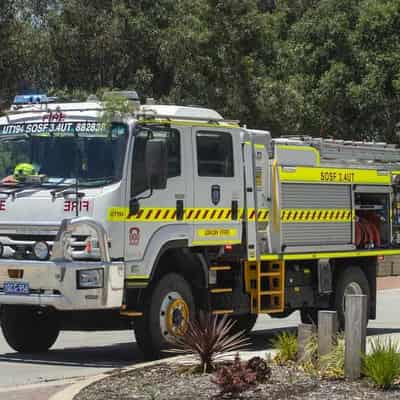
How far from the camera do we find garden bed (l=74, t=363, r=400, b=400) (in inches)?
393

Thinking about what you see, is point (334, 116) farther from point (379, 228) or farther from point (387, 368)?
point (387, 368)

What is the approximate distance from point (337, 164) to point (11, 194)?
5.36m

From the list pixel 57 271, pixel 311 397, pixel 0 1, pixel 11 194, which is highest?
pixel 0 1

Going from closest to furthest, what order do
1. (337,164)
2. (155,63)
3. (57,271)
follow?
1. (57,271)
2. (337,164)
3. (155,63)

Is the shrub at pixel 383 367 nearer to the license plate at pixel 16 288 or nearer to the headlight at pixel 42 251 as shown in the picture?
the headlight at pixel 42 251

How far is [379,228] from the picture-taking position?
1766cm

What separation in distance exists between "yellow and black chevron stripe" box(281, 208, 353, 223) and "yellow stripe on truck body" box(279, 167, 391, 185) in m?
0.41

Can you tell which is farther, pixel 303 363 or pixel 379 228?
pixel 379 228

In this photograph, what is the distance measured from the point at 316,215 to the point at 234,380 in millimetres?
6608

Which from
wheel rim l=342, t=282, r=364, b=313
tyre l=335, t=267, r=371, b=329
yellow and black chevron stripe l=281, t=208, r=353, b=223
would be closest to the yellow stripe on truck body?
yellow and black chevron stripe l=281, t=208, r=353, b=223

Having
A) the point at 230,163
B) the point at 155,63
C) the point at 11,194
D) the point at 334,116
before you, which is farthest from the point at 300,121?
the point at 11,194

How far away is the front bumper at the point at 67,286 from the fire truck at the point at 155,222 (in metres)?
0.01

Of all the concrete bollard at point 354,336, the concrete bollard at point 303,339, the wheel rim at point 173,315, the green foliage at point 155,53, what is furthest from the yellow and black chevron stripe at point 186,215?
the green foliage at point 155,53

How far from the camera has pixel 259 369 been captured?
10.4 m
